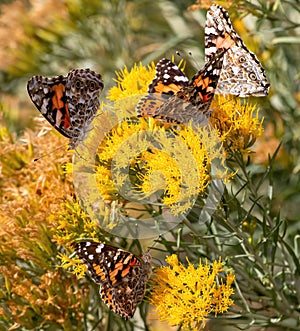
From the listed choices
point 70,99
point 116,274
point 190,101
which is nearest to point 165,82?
point 190,101

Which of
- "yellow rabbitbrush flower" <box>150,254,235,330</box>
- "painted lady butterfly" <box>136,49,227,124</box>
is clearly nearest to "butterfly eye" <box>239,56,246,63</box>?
"painted lady butterfly" <box>136,49,227,124</box>

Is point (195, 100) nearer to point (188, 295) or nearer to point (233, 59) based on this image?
point (233, 59)

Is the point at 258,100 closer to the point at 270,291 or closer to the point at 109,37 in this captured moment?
the point at 270,291

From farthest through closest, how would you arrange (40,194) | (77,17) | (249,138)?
(77,17)
(40,194)
(249,138)

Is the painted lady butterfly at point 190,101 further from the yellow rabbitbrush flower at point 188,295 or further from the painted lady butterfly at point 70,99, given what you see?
the yellow rabbitbrush flower at point 188,295

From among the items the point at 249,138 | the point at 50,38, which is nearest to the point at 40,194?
the point at 249,138

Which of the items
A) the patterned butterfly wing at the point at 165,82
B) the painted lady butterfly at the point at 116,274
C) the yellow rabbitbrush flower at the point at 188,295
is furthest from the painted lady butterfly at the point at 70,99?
the yellow rabbitbrush flower at the point at 188,295

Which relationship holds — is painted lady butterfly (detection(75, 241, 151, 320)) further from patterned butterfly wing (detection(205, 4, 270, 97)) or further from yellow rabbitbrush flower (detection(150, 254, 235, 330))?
patterned butterfly wing (detection(205, 4, 270, 97))
